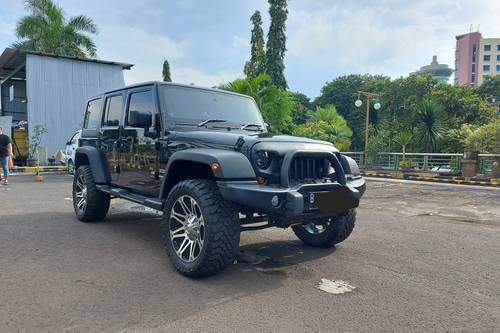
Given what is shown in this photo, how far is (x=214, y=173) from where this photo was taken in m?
3.35

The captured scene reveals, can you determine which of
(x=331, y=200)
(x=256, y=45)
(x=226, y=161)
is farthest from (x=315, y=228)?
(x=256, y=45)

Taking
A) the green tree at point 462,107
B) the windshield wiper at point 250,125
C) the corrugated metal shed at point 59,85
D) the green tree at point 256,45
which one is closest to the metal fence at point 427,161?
the green tree at point 462,107

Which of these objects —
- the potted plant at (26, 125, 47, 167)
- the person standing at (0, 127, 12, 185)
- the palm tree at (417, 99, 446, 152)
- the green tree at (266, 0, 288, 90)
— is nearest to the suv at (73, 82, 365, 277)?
the person standing at (0, 127, 12, 185)

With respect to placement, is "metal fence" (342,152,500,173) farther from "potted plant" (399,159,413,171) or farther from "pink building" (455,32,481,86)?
"pink building" (455,32,481,86)

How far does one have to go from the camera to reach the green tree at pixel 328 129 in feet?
79.8

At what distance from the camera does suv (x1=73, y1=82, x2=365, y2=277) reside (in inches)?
131

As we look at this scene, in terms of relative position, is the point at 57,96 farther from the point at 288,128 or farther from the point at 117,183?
the point at 117,183

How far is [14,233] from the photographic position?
521 centimetres

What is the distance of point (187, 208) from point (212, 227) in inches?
19.1

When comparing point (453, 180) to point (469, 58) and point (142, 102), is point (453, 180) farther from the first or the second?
point (469, 58)

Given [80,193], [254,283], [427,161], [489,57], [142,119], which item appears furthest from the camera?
[489,57]

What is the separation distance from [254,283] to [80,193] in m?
3.86

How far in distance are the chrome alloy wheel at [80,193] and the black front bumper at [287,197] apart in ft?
11.3

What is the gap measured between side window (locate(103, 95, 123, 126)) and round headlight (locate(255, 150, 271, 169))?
8.39 ft
